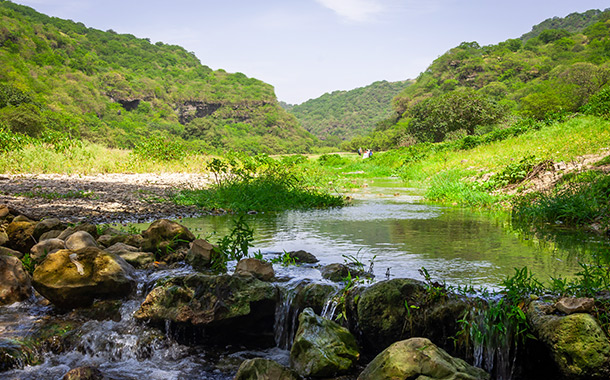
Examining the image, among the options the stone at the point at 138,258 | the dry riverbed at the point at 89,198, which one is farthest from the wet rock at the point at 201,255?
the dry riverbed at the point at 89,198

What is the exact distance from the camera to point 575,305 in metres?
2.85

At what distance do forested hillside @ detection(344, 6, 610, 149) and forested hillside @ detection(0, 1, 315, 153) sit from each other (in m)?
29.0

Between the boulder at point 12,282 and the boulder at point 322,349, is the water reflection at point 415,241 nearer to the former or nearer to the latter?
the boulder at point 322,349

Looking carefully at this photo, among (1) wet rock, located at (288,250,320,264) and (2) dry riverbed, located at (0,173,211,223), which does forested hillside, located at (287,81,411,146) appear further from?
(1) wet rock, located at (288,250,320,264)

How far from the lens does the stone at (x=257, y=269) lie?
4.09 metres

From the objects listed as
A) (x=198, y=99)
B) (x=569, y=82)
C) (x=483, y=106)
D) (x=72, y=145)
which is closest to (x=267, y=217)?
(x=72, y=145)

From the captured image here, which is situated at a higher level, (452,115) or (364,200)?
(452,115)

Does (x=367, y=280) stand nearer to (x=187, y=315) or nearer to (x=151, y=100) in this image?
(x=187, y=315)

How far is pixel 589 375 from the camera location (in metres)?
2.58

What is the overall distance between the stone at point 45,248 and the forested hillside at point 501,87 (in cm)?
2189

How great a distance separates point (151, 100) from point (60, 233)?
11080cm

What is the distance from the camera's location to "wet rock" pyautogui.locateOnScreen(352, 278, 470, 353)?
125 inches

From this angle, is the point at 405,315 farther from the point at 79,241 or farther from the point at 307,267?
the point at 79,241

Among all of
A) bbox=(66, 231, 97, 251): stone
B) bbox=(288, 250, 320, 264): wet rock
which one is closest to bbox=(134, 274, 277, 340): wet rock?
bbox=(288, 250, 320, 264): wet rock
